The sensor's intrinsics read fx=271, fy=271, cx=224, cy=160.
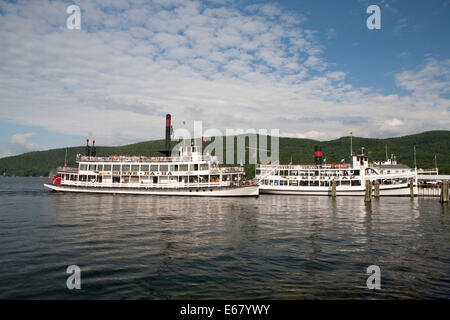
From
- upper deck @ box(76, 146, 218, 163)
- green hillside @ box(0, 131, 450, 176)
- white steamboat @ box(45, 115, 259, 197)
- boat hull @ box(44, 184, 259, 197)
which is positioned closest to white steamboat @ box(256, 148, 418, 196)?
boat hull @ box(44, 184, 259, 197)

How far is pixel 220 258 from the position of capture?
13.0 m

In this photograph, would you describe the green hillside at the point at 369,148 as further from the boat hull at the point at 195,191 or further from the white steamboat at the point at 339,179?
the boat hull at the point at 195,191

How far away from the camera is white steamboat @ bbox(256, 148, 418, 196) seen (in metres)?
50.3

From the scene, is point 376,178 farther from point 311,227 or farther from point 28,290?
point 28,290

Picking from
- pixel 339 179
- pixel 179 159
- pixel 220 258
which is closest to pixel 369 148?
pixel 339 179

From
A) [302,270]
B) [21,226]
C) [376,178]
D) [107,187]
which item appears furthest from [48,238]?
[376,178]

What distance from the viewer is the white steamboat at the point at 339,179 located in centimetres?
5031

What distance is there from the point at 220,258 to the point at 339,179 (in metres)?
45.4

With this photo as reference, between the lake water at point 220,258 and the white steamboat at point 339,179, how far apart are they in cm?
2923

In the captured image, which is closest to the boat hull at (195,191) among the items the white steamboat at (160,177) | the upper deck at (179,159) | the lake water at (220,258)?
the white steamboat at (160,177)

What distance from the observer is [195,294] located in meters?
9.00

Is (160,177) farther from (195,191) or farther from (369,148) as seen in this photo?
(369,148)
